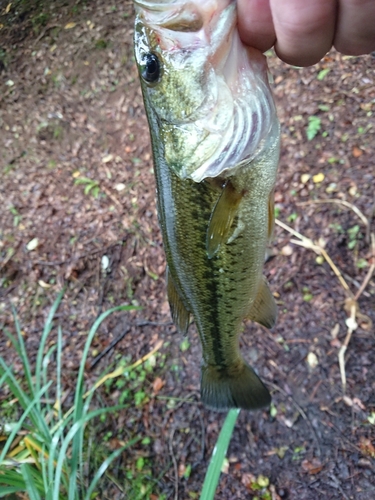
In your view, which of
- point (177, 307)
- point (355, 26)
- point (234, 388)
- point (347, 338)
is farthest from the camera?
point (347, 338)

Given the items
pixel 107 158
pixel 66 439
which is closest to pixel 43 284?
pixel 107 158

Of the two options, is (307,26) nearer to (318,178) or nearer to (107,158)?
(318,178)

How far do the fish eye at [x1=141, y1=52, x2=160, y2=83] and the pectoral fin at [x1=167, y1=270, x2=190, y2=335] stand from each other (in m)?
0.54

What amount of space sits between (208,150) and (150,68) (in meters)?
0.22

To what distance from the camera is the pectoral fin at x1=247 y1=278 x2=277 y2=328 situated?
136cm

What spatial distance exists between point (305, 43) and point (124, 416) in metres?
2.05

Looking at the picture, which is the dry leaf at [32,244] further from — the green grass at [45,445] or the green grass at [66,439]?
the green grass at [45,445]

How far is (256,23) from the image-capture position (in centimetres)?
79

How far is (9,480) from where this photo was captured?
1.48 m

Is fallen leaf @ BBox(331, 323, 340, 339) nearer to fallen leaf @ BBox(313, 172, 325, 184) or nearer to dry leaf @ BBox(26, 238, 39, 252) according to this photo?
fallen leaf @ BBox(313, 172, 325, 184)

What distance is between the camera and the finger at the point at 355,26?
71 cm

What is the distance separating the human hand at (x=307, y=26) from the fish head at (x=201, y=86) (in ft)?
0.15

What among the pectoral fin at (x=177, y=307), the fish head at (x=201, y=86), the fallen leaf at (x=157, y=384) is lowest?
the fallen leaf at (x=157, y=384)

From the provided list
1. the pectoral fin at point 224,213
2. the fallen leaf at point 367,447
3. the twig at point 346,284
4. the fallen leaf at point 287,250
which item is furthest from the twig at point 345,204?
the pectoral fin at point 224,213
